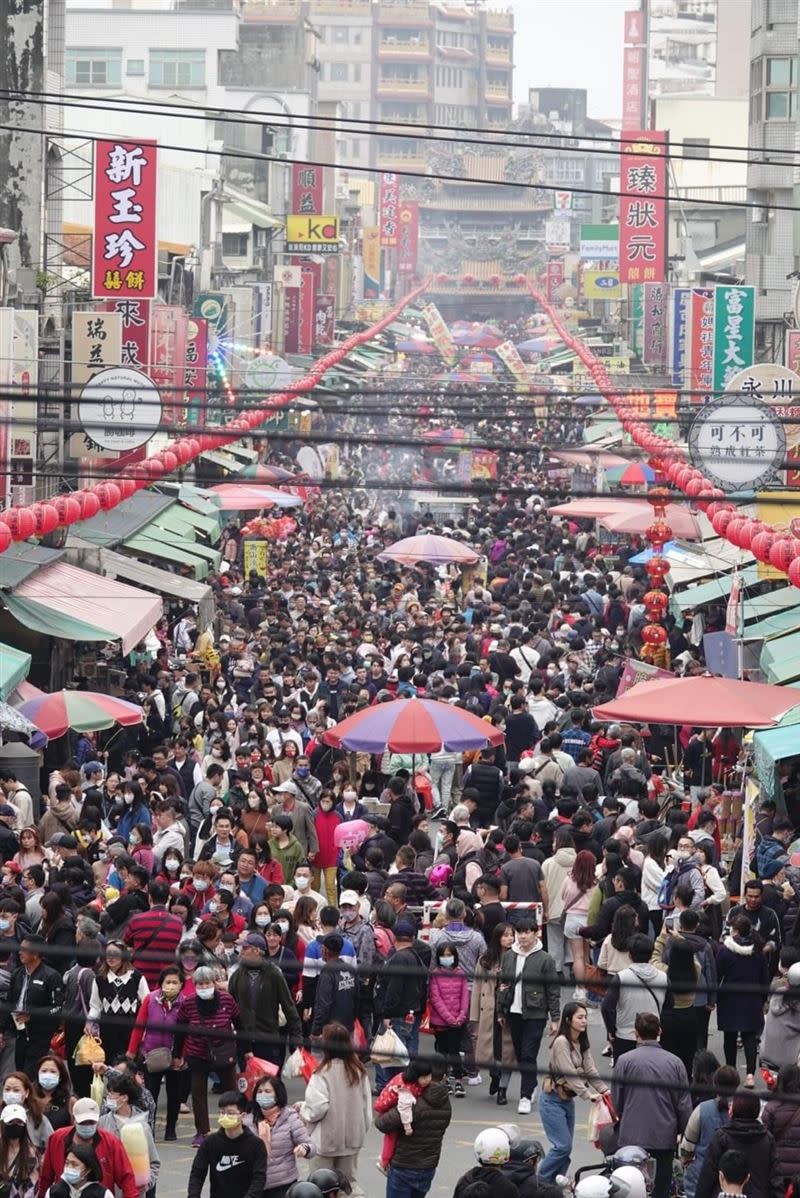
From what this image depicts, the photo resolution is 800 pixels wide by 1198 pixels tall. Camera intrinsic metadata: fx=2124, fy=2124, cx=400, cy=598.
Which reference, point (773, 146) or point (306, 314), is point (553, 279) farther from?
point (773, 146)

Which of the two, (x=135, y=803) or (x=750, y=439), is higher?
(x=750, y=439)

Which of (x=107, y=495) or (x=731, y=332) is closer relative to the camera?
(x=107, y=495)

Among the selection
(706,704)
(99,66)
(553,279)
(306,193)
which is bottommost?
(706,704)

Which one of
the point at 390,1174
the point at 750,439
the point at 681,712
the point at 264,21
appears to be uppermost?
the point at 264,21

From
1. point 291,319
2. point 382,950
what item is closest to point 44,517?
point 382,950

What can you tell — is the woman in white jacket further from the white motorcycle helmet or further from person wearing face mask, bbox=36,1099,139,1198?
the white motorcycle helmet

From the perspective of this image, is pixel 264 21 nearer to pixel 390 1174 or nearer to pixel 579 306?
pixel 579 306

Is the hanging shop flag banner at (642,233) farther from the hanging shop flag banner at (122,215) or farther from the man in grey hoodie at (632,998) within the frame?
the man in grey hoodie at (632,998)

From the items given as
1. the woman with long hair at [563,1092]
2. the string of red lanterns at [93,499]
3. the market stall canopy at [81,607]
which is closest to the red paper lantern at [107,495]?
the string of red lanterns at [93,499]

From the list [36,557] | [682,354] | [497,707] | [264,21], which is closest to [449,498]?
[682,354]

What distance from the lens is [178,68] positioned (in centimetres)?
8181

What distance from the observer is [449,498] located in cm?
4156

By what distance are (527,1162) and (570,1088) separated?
1208 millimetres

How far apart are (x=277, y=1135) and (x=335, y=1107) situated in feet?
1.22
